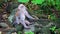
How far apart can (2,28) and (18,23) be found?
1.42 feet

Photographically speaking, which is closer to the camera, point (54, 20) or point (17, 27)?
point (17, 27)

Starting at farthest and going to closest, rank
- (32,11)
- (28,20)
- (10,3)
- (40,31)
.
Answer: (10,3) < (32,11) < (28,20) < (40,31)

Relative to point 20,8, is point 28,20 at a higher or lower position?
lower

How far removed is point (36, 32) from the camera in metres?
5.23

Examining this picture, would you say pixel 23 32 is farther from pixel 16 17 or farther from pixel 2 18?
pixel 2 18

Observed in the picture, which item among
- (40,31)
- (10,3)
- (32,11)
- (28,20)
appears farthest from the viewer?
(10,3)

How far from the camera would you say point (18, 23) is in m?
5.39

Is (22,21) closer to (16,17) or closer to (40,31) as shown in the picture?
(16,17)

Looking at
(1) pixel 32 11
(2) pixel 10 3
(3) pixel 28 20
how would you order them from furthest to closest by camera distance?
(2) pixel 10 3 < (1) pixel 32 11 < (3) pixel 28 20

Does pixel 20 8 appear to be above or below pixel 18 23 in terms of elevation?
above

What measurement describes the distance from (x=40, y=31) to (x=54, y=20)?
0.66 meters

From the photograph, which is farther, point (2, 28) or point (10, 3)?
point (10, 3)

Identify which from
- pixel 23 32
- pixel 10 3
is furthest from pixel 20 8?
pixel 10 3

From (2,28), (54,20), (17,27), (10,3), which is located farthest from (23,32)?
(10,3)
